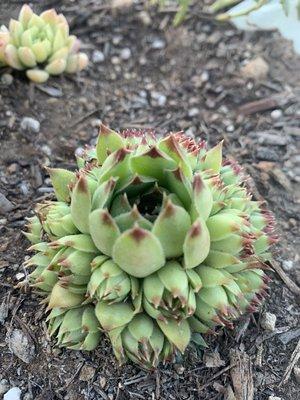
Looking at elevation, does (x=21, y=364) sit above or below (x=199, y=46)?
below

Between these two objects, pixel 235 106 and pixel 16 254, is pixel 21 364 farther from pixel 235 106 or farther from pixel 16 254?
pixel 235 106

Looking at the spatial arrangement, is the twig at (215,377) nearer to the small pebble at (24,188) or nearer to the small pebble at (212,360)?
the small pebble at (212,360)

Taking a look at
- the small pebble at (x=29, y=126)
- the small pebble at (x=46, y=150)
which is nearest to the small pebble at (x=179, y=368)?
the small pebble at (x=46, y=150)

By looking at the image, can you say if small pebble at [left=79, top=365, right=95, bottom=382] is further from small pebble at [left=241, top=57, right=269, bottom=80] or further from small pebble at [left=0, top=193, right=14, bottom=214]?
small pebble at [left=241, top=57, right=269, bottom=80]

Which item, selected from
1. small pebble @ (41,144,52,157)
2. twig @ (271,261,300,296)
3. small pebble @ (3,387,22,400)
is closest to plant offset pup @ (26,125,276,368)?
small pebble @ (3,387,22,400)

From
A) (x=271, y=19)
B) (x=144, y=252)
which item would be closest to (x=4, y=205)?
(x=144, y=252)

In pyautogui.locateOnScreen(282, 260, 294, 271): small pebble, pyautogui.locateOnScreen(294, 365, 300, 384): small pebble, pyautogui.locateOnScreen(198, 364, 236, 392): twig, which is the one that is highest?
pyautogui.locateOnScreen(282, 260, 294, 271): small pebble

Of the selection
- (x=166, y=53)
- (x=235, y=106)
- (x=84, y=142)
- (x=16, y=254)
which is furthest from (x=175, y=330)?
(x=166, y=53)
